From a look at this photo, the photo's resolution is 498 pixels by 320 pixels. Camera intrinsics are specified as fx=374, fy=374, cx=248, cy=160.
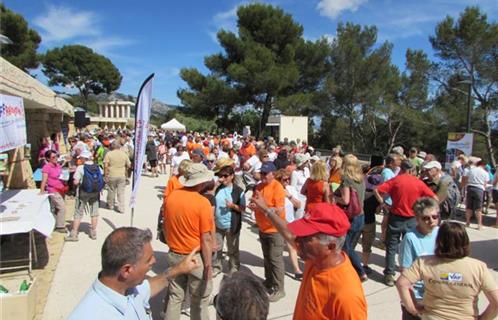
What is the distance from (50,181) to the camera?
6574 millimetres

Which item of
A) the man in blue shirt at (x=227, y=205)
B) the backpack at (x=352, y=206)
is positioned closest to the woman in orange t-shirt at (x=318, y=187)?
the backpack at (x=352, y=206)

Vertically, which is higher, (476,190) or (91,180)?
(91,180)

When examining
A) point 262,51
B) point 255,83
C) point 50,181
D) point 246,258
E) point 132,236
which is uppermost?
point 262,51

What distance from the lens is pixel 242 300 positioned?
4.75 feet

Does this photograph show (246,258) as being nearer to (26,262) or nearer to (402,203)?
(402,203)

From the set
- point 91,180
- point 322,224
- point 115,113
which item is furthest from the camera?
point 115,113

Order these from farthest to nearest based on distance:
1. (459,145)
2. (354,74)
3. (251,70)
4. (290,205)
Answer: (354,74) < (251,70) < (459,145) < (290,205)

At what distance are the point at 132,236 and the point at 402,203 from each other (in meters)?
3.76

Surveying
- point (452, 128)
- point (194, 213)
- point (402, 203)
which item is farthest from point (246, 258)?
point (452, 128)

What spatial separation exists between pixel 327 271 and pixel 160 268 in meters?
4.10

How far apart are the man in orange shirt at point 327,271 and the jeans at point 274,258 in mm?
2332

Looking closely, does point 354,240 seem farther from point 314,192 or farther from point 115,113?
point 115,113

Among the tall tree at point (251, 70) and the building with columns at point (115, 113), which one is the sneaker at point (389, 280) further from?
the building with columns at point (115, 113)

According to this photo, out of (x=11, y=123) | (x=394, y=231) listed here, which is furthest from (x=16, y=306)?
(x=394, y=231)
